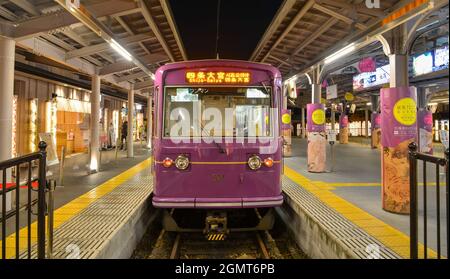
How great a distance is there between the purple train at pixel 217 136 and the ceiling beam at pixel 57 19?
1968mm

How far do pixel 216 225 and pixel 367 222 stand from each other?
2.20 metres

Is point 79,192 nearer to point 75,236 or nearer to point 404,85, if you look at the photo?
point 75,236

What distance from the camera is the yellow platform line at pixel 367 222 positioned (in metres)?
3.95

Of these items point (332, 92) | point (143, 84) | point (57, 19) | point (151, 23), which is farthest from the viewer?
point (332, 92)

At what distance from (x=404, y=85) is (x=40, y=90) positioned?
37.3 ft

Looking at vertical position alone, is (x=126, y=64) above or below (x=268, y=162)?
above

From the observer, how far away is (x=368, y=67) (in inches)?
489

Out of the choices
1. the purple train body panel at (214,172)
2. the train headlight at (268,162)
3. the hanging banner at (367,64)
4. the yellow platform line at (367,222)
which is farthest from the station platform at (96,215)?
the hanging banner at (367,64)

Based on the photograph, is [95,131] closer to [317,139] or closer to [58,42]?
[58,42]

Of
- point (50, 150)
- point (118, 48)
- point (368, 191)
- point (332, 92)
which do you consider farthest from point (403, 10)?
point (332, 92)

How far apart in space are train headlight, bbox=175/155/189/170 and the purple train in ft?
0.05

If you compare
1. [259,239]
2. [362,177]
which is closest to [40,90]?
[259,239]

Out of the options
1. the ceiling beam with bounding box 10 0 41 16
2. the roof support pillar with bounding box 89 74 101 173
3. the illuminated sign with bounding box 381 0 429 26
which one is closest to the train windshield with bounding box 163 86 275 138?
the illuminated sign with bounding box 381 0 429 26

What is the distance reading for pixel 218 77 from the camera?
17.4ft
